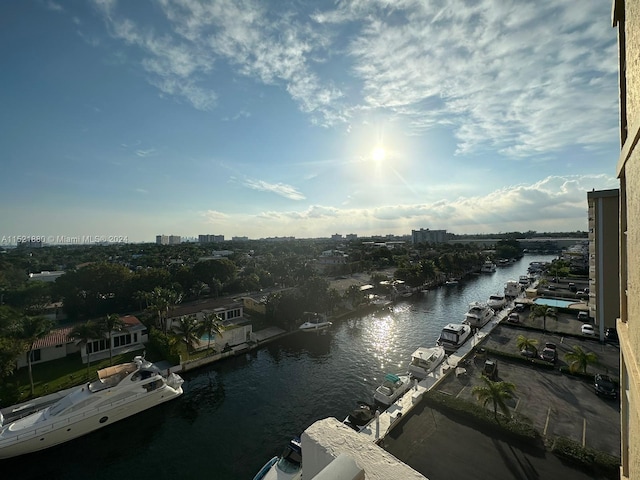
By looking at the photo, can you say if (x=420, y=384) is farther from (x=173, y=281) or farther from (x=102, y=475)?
(x=173, y=281)

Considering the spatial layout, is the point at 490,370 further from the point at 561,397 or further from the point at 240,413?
the point at 240,413

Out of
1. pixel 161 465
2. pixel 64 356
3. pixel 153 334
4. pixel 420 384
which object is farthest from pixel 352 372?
pixel 64 356

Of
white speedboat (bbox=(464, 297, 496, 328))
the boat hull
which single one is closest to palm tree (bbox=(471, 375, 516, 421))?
white speedboat (bbox=(464, 297, 496, 328))

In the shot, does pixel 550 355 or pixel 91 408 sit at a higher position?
pixel 550 355

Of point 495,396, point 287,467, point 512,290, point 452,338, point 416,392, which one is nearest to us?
point 287,467

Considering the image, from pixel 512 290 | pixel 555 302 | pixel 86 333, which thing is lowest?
pixel 555 302

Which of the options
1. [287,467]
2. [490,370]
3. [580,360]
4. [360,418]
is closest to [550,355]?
[580,360]

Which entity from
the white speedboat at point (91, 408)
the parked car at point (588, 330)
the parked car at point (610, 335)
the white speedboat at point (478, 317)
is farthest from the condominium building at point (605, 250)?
the white speedboat at point (91, 408)
